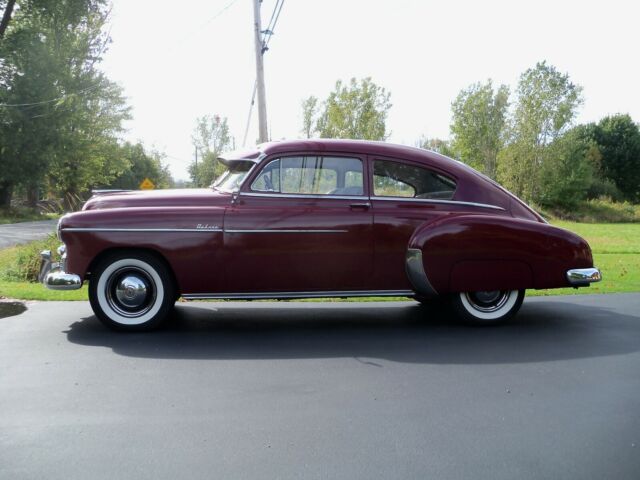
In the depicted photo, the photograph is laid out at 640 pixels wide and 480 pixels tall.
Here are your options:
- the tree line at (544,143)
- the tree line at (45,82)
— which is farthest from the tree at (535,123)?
the tree line at (45,82)

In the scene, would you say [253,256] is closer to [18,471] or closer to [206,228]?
[206,228]

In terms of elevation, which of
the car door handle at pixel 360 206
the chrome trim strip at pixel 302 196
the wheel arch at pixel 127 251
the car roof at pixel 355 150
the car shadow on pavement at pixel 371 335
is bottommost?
the car shadow on pavement at pixel 371 335

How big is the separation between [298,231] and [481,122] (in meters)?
51.9

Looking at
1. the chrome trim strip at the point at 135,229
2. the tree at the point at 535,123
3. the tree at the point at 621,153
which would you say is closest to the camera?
the chrome trim strip at the point at 135,229

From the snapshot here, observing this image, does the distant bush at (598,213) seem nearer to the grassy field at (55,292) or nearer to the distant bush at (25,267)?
the grassy field at (55,292)

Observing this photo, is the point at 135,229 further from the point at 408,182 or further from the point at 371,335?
the point at 408,182

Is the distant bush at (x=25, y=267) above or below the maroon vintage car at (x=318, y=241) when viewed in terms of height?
below

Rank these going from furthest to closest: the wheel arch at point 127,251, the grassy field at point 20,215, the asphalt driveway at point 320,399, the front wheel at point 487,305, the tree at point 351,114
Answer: the grassy field at point 20,215
the tree at point 351,114
the front wheel at point 487,305
the wheel arch at point 127,251
the asphalt driveway at point 320,399

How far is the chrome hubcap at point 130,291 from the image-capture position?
559 cm

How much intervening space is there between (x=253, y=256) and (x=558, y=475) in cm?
340

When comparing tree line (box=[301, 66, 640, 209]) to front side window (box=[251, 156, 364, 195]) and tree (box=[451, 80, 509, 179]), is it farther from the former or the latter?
front side window (box=[251, 156, 364, 195])

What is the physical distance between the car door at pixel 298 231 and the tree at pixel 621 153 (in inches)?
2456

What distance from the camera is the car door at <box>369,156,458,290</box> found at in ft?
18.8

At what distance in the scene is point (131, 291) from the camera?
5.61 m
